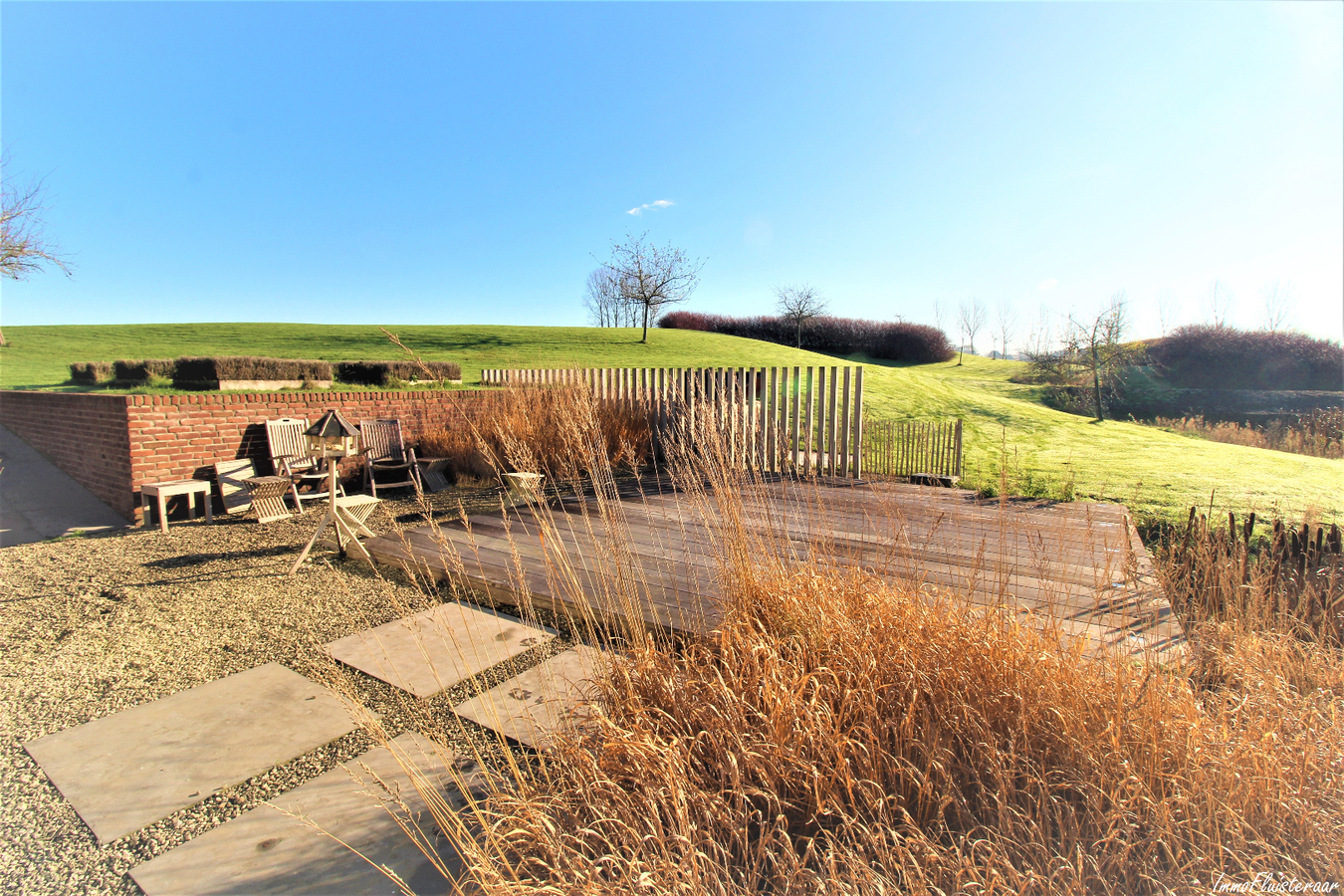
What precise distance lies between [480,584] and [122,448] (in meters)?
4.84

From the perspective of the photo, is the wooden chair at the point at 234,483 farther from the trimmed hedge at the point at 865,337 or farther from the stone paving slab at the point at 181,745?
the trimmed hedge at the point at 865,337

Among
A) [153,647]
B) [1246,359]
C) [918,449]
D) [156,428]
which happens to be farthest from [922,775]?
[1246,359]

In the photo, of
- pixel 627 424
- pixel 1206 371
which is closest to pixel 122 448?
pixel 627 424

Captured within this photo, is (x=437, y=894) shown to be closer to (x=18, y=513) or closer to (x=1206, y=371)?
(x=18, y=513)

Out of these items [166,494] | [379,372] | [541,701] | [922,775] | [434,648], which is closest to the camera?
[922,775]

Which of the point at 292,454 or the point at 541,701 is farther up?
the point at 292,454

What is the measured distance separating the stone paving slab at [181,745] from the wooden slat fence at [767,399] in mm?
4286

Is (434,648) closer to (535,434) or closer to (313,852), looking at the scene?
(313,852)

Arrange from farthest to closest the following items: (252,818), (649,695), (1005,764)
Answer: (649,695), (252,818), (1005,764)

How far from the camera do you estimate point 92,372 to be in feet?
36.7

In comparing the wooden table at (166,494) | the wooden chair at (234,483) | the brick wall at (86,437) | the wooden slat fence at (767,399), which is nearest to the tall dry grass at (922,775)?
the wooden slat fence at (767,399)

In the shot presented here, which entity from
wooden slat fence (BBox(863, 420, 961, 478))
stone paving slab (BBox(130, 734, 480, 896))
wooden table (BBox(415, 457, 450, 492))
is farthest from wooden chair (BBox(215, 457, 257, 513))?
wooden slat fence (BBox(863, 420, 961, 478))

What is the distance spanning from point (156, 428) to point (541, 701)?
5924 millimetres

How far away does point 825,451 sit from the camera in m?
7.97
